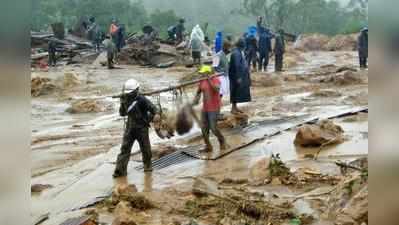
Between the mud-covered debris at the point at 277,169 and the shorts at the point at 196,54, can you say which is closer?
the mud-covered debris at the point at 277,169

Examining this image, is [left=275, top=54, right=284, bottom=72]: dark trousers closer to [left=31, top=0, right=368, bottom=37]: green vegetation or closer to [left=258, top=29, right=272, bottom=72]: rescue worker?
[left=258, top=29, right=272, bottom=72]: rescue worker

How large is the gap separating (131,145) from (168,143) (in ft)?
6.40

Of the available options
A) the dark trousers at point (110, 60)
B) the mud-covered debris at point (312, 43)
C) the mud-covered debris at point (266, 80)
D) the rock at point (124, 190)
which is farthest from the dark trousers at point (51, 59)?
the rock at point (124, 190)

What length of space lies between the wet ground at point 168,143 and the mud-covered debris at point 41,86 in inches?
15.9

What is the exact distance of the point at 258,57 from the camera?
19703 millimetres

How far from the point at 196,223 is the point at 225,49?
5.25 metres

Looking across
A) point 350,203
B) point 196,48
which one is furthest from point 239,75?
point 196,48

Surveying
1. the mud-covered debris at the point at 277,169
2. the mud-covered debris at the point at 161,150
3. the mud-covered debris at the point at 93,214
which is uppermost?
the mud-covered debris at the point at 277,169

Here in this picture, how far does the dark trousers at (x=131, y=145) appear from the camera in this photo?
282 inches

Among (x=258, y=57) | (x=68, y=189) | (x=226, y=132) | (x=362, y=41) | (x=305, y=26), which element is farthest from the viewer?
(x=305, y=26)

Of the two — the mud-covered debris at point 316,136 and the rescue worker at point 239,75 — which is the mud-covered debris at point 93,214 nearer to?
the mud-covered debris at point 316,136

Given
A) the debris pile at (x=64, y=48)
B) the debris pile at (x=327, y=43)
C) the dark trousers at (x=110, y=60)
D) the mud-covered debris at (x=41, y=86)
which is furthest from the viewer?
the debris pile at (x=327, y=43)
